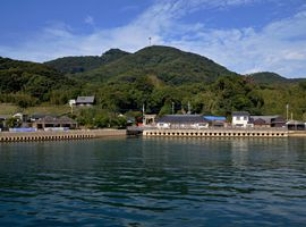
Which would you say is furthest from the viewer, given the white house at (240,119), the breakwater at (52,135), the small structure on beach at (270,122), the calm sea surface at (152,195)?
the white house at (240,119)

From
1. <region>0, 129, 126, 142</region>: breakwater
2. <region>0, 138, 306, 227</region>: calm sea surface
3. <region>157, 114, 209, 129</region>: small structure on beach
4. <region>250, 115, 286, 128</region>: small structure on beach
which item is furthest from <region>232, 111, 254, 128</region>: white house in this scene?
<region>0, 138, 306, 227</region>: calm sea surface

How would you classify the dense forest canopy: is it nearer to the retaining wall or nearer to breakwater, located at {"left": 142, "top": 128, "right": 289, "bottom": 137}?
the retaining wall

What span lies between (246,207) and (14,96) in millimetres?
97461

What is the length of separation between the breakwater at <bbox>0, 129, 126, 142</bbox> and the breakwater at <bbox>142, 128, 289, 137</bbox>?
9.20m

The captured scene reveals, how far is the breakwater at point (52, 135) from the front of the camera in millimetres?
63016

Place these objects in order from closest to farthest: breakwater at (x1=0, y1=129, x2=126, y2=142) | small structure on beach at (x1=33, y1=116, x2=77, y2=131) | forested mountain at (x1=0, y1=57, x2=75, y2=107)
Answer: breakwater at (x1=0, y1=129, x2=126, y2=142) → small structure on beach at (x1=33, y1=116, x2=77, y2=131) → forested mountain at (x1=0, y1=57, x2=75, y2=107)

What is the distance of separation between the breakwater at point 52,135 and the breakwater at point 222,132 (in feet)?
30.2

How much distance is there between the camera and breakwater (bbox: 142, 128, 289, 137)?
257 ft

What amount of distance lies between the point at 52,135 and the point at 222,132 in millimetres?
30393

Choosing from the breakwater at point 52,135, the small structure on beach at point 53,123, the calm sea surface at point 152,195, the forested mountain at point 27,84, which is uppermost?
the forested mountain at point 27,84

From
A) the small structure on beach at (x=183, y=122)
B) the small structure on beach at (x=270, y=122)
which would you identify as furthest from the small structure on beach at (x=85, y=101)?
the small structure on beach at (x=270, y=122)

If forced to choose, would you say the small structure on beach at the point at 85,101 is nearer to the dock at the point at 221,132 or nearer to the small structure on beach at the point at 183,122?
the small structure on beach at the point at 183,122

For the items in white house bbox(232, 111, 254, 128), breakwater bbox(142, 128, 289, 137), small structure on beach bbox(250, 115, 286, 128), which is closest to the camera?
breakwater bbox(142, 128, 289, 137)

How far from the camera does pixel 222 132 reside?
79125 mm
